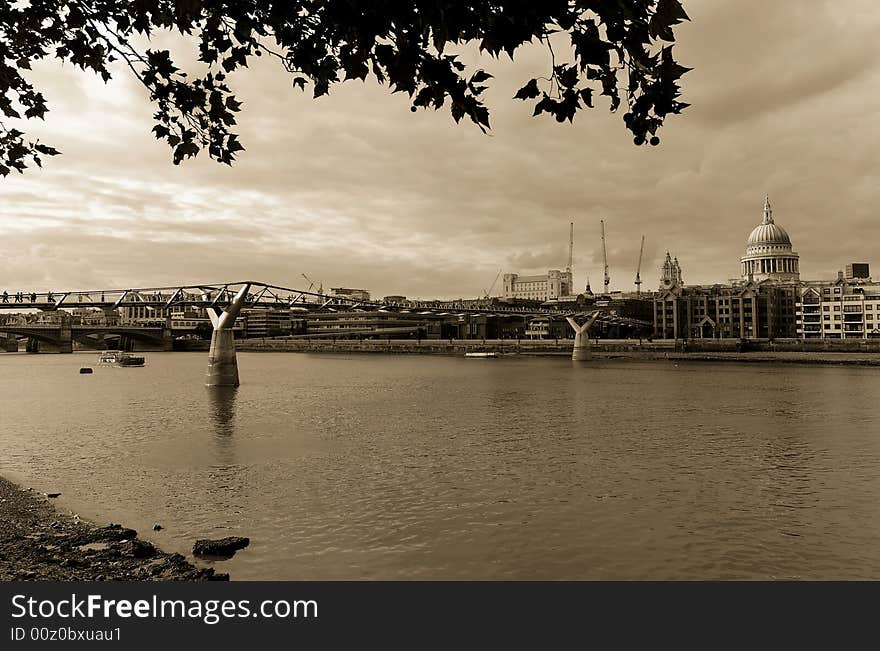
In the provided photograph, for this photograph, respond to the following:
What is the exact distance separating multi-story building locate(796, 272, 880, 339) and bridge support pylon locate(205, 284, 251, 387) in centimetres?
A: 13940

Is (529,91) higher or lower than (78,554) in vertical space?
higher

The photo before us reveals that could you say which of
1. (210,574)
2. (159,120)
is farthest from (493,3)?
(210,574)

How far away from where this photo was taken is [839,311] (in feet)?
531

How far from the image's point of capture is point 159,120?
8.48 metres

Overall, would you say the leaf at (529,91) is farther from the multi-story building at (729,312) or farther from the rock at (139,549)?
the multi-story building at (729,312)

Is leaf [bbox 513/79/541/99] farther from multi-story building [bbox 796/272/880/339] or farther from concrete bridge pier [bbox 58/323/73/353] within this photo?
multi-story building [bbox 796/272/880/339]

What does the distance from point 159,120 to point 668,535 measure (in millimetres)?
12586

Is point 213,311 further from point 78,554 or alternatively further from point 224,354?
point 78,554

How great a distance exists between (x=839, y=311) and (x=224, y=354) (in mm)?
149282

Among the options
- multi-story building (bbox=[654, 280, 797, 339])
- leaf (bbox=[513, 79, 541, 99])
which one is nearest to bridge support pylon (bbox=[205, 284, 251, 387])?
leaf (bbox=[513, 79, 541, 99])
